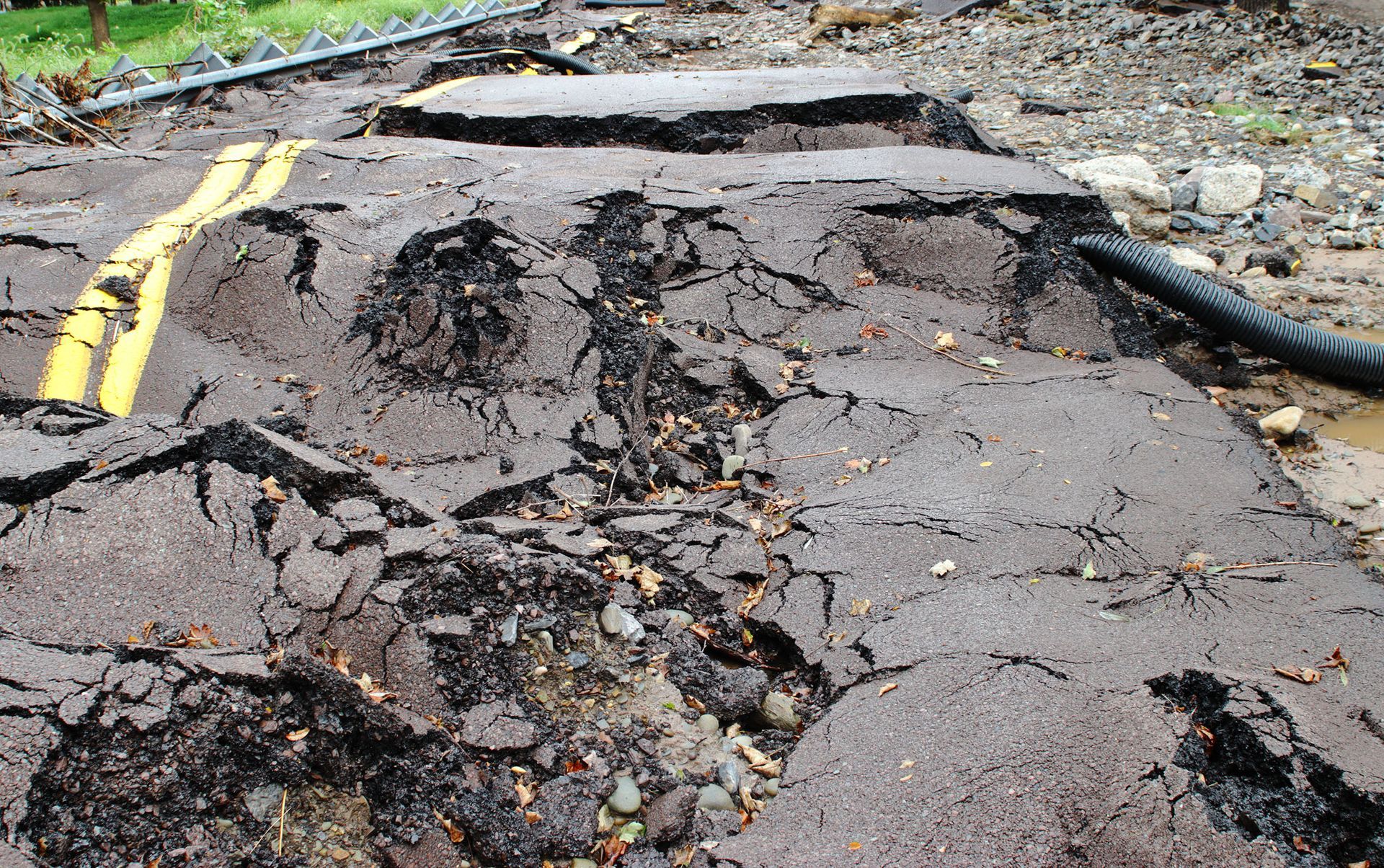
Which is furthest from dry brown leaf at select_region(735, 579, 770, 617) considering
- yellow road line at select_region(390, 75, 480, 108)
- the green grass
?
the green grass

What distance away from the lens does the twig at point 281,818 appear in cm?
193

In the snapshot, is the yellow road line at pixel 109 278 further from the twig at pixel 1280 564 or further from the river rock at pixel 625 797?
the twig at pixel 1280 564

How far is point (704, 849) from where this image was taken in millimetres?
2014

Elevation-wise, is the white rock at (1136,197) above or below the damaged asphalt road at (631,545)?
below

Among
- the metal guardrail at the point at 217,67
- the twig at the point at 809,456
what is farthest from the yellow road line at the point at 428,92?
the twig at the point at 809,456

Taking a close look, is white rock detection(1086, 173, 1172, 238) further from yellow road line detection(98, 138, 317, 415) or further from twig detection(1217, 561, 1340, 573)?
yellow road line detection(98, 138, 317, 415)

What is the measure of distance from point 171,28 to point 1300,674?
46.2ft

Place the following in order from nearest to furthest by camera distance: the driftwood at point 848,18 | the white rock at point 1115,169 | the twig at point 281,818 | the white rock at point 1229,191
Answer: the twig at point 281,818
the white rock at point 1229,191
the white rock at point 1115,169
the driftwood at point 848,18

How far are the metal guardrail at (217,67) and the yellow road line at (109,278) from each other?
2517mm

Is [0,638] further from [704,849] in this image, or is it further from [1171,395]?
[1171,395]

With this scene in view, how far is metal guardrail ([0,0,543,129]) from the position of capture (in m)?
6.42

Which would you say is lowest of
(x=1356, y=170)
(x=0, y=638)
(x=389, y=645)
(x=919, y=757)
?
(x=1356, y=170)

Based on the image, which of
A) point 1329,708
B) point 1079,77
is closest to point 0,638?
point 1329,708

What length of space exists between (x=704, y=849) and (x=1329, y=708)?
1.64 m
